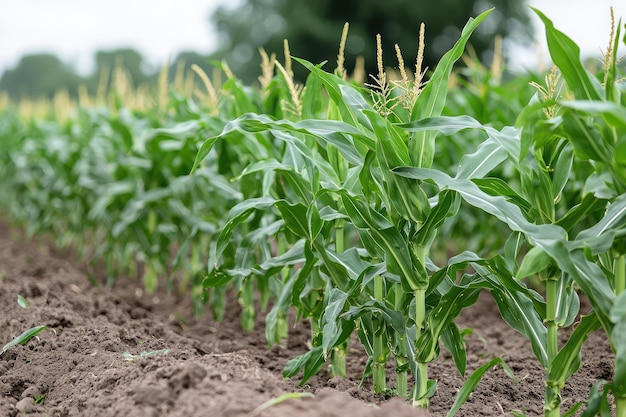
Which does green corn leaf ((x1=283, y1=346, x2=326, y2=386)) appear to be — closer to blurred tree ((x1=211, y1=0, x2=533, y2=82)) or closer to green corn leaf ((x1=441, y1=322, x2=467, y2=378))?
green corn leaf ((x1=441, y1=322, x2=467, y2=378))

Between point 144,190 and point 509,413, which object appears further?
point 144,190

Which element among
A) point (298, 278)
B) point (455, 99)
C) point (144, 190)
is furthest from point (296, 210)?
point (455, 99)

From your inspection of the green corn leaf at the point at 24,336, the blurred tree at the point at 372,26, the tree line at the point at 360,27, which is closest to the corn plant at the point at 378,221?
the green corn leaf at the point at 24,336

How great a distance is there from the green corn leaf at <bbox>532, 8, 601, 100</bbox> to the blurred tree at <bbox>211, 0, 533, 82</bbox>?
21990 millimetres

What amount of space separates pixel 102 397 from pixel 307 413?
0.95 metres

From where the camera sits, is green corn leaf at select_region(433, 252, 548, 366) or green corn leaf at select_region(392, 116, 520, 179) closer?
green corn leaf at select_region(392, 116, 520, 179)

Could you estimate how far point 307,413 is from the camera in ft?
6.73

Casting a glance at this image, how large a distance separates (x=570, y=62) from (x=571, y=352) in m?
1.03

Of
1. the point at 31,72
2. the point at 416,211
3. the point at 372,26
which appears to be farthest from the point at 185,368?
the point at 31,72

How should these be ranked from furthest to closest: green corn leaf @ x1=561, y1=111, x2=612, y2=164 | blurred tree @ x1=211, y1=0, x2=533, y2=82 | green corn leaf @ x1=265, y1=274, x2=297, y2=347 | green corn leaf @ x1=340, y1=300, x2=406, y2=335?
blurred tree @ x1=211, y1=0, x2=533, y2=82 < green corn leaf @ x1=265, y1=274, x2=297, y2=347 < green corn leaf @ x1=340, y1=300, x2=406, y2=335 < green corn leaf @ x1=561, y1=111, x2=612, y2=164

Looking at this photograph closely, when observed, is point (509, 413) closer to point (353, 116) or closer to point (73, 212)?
point (353, 116)

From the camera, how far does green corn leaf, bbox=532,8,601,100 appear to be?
2.19 metres

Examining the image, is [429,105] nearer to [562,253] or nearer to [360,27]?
[562,253]

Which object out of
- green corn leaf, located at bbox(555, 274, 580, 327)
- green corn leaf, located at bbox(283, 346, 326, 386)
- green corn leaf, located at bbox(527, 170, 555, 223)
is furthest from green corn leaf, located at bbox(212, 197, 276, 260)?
green corn leaf, located at bbox(555, 274, 580, 327)
